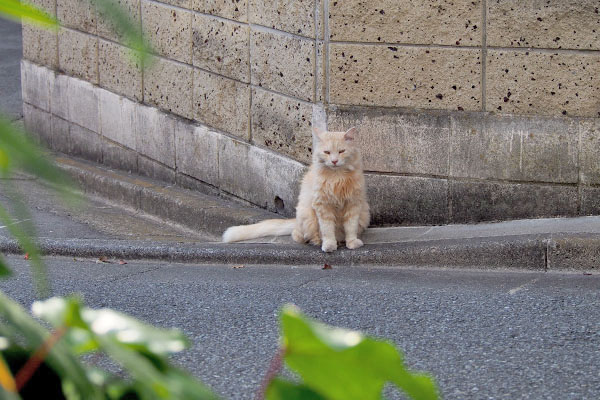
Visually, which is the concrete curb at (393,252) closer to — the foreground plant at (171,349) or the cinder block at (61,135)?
the cinder block at (61,135)

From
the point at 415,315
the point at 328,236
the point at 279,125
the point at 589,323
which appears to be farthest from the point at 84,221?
the point at 589,323

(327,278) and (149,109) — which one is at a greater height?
(149,109)

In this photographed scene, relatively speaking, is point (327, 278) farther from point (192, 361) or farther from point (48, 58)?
point (48, 58)

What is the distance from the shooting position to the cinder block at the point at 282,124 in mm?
6098

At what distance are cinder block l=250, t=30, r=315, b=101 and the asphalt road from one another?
1259mm

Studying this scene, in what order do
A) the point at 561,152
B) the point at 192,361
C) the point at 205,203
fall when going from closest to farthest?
the point at 192,361
the point at 561,152
the point at 205,203

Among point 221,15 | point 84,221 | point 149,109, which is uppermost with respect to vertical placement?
point 221,15

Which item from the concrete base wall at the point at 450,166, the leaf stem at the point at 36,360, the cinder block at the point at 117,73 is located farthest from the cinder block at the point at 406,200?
the leaf stem at the point at 36,360

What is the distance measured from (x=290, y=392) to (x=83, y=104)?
27.9ft

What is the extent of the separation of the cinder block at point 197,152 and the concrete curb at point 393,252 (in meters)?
1.27

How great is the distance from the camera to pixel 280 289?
491 centimetres

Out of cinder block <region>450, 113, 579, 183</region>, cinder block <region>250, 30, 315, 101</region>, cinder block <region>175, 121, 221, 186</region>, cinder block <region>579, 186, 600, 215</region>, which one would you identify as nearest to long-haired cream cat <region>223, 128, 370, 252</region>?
cinder block <region>250, 30, 315, 101</region>

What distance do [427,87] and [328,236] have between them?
1073 mm

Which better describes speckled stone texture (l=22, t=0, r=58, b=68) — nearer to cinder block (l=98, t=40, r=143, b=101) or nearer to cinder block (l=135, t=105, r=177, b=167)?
cinder block (l=98, t=40, r=143, b=101)
